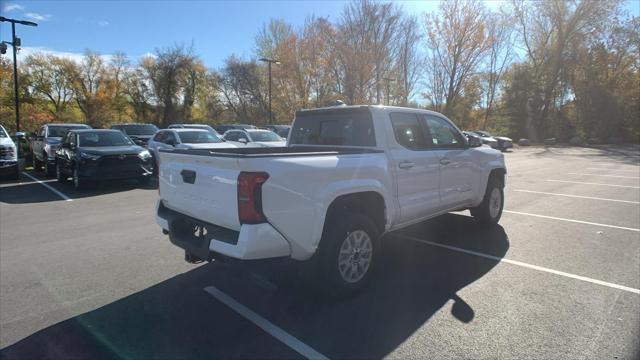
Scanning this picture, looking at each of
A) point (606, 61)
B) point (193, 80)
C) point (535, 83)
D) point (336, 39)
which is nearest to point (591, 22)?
point (606, 61)

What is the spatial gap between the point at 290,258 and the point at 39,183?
12222 mm

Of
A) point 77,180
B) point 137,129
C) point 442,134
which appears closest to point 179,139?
point 77,180

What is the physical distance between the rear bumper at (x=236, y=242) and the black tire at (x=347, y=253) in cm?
47

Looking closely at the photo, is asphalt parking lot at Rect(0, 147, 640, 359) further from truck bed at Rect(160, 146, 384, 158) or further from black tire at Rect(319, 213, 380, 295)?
truck bed at Rect(160, 146, 384, 158)

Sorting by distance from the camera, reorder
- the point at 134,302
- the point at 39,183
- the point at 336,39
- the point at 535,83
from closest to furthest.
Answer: the point at 134,302, the point at 39,183, the point at 336,39, the point at 535,83

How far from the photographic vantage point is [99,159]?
10820mm

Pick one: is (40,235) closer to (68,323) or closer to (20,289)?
(20,289)

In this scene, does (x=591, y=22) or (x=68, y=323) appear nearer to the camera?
(x=68, y=323)

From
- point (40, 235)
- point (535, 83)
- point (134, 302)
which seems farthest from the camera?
point (535, 83)

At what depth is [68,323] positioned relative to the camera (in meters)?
3.53

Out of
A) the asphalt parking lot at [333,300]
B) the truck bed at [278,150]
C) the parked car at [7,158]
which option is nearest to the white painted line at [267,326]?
the asphalt parking lot at [333,300]

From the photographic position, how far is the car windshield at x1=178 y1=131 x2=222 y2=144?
13.8 metres

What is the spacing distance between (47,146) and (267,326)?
1403cm

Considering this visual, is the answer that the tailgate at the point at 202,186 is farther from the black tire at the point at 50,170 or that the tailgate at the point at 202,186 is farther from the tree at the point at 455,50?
the tree at the point at 455,50
